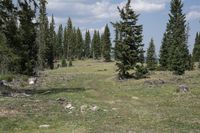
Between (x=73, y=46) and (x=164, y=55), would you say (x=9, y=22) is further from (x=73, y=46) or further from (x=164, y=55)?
(x=73, y=46)

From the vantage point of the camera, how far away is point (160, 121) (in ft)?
74.8

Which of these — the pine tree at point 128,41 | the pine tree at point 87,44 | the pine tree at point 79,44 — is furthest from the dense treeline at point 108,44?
the pine tree at point 87,44

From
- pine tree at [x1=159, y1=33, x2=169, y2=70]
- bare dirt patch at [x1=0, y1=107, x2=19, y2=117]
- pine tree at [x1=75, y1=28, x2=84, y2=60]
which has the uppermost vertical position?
pine tree at [x1=75, y1=28, x2=84, y2=60]

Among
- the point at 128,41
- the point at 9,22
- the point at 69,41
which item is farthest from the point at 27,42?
the point at 69,41

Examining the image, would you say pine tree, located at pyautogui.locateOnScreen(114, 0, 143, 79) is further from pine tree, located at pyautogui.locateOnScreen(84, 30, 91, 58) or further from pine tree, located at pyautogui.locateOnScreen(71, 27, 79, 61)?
pine tree, located at pyautogui.locateOnScreen(84, 30, 91, 58)

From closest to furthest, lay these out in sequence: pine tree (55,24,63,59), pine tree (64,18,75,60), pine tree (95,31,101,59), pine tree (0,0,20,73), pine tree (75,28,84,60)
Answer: pine tree (0,0,20,73), pine tree (64,18,75,60), pine tree (95,31,101,59), pine tree (55,24,63,59), pine tree (75,28,84,60)

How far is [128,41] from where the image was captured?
58906 millimetres

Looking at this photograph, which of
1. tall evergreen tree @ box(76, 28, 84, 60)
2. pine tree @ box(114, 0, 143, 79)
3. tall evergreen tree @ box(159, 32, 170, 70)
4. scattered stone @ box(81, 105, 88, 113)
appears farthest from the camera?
tall evergreen tree @ box(76, 28, 84, 60)

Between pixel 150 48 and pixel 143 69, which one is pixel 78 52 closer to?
pixel 150 48

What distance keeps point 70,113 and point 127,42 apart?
118 ft

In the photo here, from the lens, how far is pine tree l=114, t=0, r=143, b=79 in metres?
58.5

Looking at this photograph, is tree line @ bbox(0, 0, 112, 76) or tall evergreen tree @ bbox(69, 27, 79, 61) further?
tall evergreen tree @ bbox(69, 27, 79, 61)

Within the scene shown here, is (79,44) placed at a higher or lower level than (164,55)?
higher

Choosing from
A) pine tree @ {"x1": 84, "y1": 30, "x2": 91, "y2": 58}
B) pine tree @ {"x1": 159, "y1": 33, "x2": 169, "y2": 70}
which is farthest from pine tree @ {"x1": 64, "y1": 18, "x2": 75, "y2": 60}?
pine tree @ {"x1": 159, "y1": 33, "x2": 169, "y2": 70}
